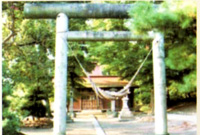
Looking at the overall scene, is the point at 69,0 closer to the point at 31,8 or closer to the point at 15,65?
the point at 31,8

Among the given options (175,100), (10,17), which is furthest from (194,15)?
(175,100)

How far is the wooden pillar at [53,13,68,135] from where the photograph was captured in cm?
466

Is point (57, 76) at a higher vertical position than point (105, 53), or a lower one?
lower

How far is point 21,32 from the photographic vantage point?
25.2ft

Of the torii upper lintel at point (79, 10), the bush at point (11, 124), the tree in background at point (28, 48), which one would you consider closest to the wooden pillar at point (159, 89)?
the torii upper lintel at point (79, 10)

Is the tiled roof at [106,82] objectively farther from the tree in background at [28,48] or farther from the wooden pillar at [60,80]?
the wooden pillar at [60,80]

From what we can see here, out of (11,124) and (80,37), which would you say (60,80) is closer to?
(80,37)

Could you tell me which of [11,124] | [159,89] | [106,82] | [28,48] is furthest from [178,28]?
[106,82]

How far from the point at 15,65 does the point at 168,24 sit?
20.5 feet

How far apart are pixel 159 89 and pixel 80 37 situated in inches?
67.9

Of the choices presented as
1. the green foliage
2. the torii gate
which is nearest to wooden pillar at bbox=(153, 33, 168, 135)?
the torii gate

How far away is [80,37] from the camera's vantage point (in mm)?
4816

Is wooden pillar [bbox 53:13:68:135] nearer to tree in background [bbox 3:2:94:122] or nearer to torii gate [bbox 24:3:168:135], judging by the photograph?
torii gate [bbox 24:3:168:135]

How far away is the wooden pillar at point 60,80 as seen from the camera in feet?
15.3
